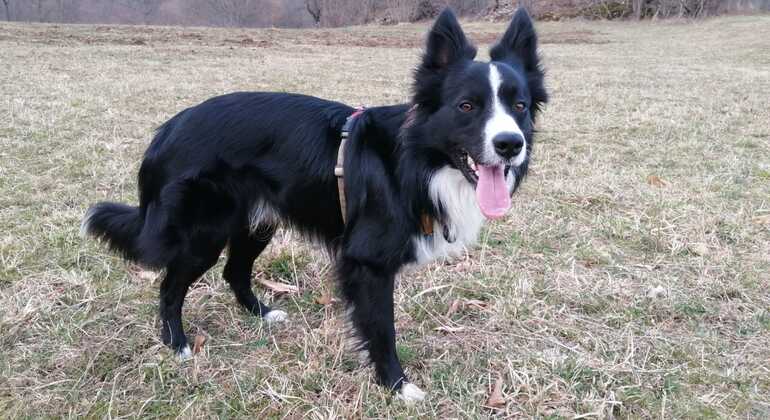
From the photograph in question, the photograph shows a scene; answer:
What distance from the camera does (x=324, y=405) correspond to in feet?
8.08

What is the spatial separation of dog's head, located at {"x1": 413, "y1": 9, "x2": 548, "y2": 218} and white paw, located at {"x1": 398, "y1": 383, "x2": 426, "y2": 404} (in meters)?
0.89

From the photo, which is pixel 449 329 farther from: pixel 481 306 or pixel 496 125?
pixel 496 125

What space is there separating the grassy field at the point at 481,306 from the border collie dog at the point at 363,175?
0.30 m

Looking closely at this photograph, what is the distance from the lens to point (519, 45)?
279 cm

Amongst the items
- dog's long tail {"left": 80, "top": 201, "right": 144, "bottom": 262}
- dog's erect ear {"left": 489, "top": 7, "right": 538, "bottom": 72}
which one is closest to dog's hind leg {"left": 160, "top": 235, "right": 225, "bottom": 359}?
dog's long tail {"left": 80, "top": 201, "right": 144, "bottom": 262}

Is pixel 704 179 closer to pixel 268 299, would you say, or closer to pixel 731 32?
pixel 268 299

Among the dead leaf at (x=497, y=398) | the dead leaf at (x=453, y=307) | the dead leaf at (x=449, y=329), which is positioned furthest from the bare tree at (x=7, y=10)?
the dead leaf at (x=497, y=398)

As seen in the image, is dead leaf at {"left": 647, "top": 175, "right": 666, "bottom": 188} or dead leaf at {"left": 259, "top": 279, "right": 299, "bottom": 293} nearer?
dead leaf at {"left": 259, "top": 279, "right": 299, "bottom": 293}

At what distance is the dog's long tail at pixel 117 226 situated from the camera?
9.61 ft

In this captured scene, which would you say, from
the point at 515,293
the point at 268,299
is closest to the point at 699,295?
the point at 515,293

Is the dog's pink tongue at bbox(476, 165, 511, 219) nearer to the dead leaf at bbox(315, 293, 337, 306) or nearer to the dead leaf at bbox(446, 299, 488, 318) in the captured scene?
the dead leaf at bbox(446, 299, 488, 318)

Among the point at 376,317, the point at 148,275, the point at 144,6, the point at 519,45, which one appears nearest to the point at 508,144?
the point at 519,45

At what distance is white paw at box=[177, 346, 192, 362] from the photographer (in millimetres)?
2774

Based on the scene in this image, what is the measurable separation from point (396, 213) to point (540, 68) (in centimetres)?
110
